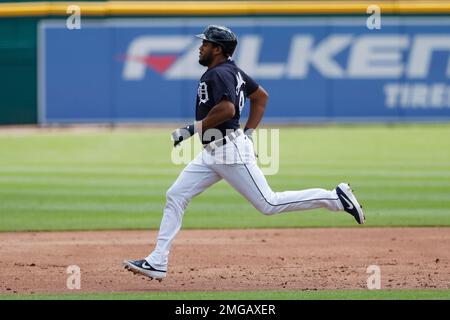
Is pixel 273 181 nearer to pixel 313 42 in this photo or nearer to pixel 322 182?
pixel 322 182

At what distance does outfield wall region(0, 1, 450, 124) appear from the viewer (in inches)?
831

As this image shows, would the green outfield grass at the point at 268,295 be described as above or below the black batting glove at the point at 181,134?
below

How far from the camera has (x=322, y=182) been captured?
13.9 m

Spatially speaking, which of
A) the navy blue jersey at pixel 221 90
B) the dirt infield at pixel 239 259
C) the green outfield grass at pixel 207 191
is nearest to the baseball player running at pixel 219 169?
the navy blue jersey at pixel 221 90

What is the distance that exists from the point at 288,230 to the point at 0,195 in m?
4.43

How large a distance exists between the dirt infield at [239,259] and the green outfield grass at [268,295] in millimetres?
232

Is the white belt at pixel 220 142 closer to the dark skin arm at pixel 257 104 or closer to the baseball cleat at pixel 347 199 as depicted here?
the dark skin arm at pixel 257 104

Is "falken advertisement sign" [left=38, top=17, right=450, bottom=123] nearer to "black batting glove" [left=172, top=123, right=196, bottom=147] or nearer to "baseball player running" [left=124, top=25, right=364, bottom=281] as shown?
"baseball player running" [left=124, top=25, right=364, bottom=281]

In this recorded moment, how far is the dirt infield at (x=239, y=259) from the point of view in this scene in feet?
24.6

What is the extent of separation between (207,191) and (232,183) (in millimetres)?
6388

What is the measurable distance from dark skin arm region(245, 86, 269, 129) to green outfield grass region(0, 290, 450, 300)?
1.56 m
